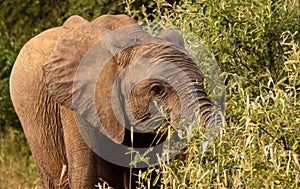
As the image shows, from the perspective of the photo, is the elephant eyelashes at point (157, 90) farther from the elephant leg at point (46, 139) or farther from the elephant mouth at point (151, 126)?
the elephant leg at point (46, 139)

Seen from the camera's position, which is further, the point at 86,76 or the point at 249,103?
the point at 86,76

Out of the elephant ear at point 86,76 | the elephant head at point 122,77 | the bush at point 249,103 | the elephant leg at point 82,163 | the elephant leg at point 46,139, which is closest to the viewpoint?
the bush at point 249,103

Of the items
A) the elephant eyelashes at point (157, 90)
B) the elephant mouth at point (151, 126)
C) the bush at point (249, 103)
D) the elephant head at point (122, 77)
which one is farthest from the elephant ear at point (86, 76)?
the bush at point (249, 103)

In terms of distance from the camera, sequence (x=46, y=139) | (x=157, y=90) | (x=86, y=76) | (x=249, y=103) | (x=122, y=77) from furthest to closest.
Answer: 1. (x=46, y=139)
2. (x=86, y=76)
3. (x=122, y=77)
4. (x=157, y=90)
5. (x=249, y=103)

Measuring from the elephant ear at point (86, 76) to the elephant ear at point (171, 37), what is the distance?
0.34 metres

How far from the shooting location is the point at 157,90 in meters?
6.26

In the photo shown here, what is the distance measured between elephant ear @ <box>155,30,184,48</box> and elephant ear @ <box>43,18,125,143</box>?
13.2 inches

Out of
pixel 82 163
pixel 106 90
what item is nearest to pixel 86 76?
pixel 106 90

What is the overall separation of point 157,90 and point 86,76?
56cm

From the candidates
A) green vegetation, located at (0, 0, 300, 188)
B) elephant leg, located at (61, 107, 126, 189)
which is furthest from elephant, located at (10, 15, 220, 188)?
green vegetation, located at (0, 0, 300, 188)

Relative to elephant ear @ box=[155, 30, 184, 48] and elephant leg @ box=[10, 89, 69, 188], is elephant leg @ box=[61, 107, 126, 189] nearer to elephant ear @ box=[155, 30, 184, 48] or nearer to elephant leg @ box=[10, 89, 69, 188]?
elephant leg @ box=[10, 89, 69, 188]

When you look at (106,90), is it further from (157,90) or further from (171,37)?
(171,37)

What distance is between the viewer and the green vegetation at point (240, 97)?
535 cm

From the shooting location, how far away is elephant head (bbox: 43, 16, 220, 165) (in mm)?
6188
